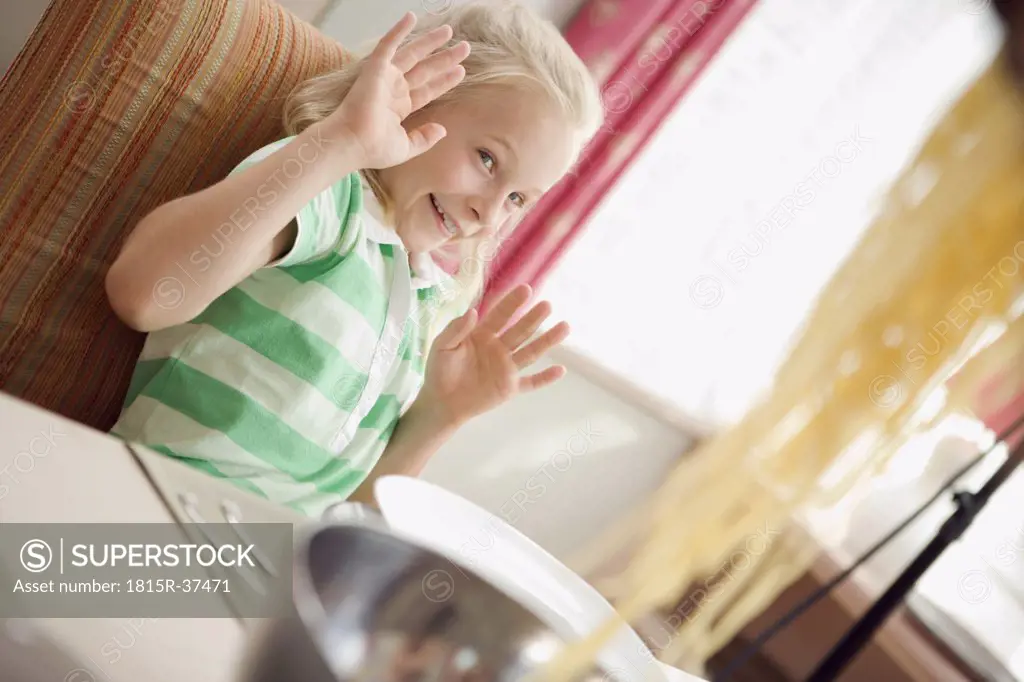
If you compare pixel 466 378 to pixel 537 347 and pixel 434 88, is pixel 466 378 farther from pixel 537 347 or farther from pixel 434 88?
pixel 434 88

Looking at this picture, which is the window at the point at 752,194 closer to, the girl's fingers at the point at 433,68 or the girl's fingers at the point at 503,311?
the girl's fingers at the point at 503,311

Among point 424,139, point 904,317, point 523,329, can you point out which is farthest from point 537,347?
point 904,317

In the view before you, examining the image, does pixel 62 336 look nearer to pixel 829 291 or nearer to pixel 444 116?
pixel 444 116

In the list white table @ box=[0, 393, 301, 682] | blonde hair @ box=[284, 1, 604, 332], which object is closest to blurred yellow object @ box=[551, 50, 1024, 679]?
white table @ box=[0, 393, 301, 682]

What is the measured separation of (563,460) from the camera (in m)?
1.05

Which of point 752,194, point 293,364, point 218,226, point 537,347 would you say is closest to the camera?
point 218,226

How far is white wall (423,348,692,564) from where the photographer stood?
1000mm

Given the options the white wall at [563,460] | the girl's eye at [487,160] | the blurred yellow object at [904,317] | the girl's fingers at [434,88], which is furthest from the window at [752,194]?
the blurred yellow object at [904,317]

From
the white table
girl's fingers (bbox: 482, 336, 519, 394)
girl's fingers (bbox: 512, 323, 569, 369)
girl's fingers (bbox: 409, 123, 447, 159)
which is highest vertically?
girl's fingers (bbox: 409, 123, 447, 159)

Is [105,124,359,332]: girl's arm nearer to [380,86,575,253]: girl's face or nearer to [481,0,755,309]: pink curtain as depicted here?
[380,86,575,253]: girl's face

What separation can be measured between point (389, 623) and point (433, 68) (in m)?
0.41

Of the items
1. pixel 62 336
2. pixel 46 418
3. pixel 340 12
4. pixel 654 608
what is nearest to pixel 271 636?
pixel 46 418

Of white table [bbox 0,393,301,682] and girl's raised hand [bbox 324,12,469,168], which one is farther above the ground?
girl's raised hand [bbox 324,12,469,168]

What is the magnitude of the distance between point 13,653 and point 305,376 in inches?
15.1
